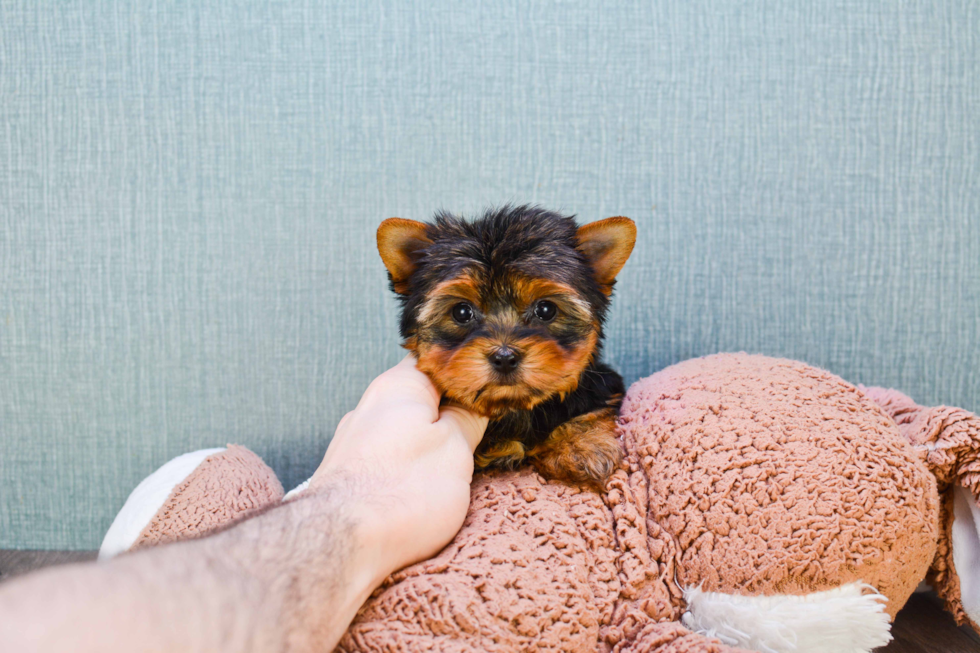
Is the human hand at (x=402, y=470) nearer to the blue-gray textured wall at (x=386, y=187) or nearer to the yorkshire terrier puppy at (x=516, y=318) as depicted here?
the yorkshire terrier puppy at (x=516, y=318)

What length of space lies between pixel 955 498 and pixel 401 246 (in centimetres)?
174

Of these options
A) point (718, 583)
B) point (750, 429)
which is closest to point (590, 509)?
point (718, 583)

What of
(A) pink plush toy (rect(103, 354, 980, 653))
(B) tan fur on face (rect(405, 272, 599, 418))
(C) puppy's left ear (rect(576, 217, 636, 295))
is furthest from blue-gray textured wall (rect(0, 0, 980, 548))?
(A) pink plush toy (rect(103, 354, 980, 653))

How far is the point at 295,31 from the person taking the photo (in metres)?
2.18

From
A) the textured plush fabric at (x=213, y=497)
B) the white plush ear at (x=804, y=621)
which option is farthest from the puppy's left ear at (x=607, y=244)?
the textured plush fabric at (x=213, y=497)

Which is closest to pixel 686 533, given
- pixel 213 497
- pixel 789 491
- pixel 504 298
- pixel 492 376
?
pixel 789 491

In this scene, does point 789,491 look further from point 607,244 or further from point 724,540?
point 607,244

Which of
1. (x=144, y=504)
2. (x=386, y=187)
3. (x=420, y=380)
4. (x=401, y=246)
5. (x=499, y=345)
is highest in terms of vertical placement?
(x=386, y=187)

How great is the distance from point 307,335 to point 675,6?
199 centimetres

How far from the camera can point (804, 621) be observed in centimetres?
129

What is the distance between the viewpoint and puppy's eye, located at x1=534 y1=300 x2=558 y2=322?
1620 millimetres

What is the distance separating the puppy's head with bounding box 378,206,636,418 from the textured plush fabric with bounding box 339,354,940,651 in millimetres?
292

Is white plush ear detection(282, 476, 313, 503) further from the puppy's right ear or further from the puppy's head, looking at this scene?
the puppy's right ear

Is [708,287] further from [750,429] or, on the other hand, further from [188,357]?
[188,357]
